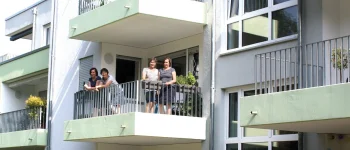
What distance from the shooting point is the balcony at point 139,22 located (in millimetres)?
17031

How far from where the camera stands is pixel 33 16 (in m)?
27.3

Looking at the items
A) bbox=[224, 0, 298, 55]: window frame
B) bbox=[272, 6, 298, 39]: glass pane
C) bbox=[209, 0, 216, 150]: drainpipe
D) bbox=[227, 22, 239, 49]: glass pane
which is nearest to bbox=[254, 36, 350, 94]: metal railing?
bbox=[272, 6, 298, 39]: glass pane

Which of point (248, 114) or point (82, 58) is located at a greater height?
point (82, 58)

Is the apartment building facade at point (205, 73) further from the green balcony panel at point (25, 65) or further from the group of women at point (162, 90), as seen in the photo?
the green balcony panel at point (25, 65)

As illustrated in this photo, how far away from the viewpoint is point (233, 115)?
1638cm

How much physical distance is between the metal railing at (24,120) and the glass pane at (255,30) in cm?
933

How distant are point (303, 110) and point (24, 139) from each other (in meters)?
13.2

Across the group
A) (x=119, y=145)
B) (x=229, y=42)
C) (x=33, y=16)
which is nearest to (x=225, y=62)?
(x=229, y=42)

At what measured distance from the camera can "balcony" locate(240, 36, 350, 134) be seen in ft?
37.3

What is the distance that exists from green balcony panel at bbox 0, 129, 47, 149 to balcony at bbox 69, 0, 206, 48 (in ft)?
13.7

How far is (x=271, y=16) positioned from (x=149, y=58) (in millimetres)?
5824

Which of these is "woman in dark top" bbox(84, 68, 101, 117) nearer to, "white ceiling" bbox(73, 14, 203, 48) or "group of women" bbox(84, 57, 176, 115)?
"group of women" bbox(84, 57, 176, 115)

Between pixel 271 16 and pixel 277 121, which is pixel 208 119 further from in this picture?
pixel 277 121

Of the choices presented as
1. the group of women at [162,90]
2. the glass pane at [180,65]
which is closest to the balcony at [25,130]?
the glass pane at [180,65]
